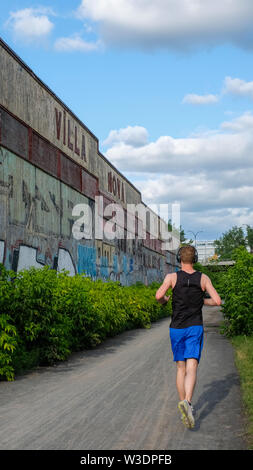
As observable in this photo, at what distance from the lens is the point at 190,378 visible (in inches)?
219

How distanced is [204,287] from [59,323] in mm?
5192

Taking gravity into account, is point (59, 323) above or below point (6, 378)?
above

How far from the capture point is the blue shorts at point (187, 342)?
568 cm

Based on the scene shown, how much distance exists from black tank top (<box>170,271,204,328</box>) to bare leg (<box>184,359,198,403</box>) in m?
0.40

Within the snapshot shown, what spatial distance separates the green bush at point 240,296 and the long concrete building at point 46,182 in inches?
221

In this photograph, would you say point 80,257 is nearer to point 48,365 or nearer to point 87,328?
point 87,328

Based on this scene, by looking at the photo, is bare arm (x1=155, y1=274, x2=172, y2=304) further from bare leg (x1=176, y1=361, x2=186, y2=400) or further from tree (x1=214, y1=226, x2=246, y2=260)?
tree (x1=214, y1=226, x2=246, y2=260)

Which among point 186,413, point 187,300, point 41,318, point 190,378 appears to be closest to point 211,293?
point 187,300

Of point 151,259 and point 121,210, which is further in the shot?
point 151,259

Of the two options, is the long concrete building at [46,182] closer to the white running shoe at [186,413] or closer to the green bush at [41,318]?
the green bush at [41,318]

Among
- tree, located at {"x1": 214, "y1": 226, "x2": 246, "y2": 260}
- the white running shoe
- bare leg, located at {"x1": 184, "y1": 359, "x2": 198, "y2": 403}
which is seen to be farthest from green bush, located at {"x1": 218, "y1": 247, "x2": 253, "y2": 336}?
tree, located at {"x1": 214, "y1": 226, "x2": 246, "y2": 260}

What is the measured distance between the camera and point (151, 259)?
40.0m
